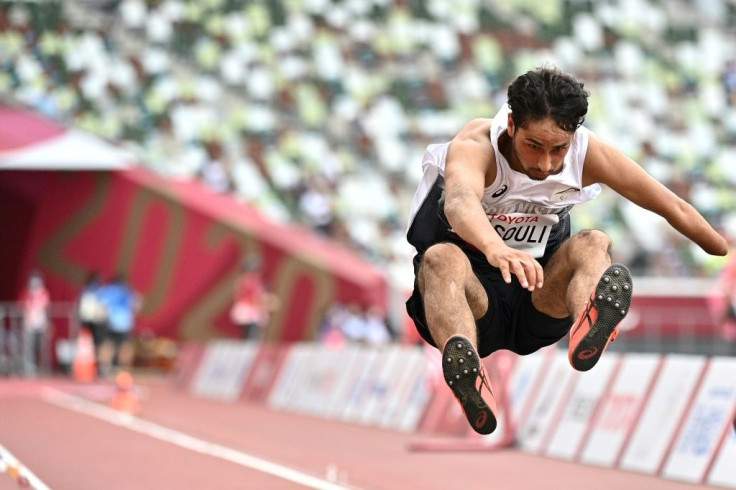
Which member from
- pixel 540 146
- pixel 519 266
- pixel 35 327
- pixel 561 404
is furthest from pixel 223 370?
pixel 519 266

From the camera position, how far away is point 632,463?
9.86 metres

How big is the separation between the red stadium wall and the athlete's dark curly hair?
19641 millimetres

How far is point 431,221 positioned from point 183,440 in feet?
22.8

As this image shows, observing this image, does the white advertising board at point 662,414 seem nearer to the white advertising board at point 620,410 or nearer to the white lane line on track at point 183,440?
the white advertising board at point 620,410

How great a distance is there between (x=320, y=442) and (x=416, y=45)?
811 inches

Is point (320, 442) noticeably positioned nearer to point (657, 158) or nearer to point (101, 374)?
point (101, 374)

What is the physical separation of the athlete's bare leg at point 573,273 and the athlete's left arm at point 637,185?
22cm

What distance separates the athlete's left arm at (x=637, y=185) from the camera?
5.36 metres

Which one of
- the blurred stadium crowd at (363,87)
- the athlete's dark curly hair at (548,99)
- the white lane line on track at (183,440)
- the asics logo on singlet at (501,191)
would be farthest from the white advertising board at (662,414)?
the blurred stadium crowd at (363,87)

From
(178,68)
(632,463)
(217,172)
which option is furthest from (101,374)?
(632,463)

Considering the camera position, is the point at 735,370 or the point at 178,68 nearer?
the point at 735,370

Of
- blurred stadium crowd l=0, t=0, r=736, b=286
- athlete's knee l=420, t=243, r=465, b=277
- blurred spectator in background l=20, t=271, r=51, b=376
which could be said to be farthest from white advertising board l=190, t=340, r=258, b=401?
athlete's knee l=420, t=243, r=465, b=277

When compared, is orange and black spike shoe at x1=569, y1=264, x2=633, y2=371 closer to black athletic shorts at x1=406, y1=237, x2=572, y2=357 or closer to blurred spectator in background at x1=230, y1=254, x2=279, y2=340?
black athletic shorts at x1=406, y1=237, x2=572, y2=357

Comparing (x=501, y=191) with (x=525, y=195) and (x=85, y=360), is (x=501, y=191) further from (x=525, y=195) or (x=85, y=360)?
(x=85, y=360)
